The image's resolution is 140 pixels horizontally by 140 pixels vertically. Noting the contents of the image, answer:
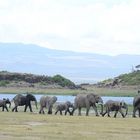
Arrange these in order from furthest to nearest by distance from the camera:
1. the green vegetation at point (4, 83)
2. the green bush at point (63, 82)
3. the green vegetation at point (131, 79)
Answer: the green bush at point (63, 82), the green vegetation at point (131, 79), the green vegetation at point (4, 83)

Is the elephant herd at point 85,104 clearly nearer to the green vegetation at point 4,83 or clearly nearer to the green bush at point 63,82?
the green vegetation at point 4,83

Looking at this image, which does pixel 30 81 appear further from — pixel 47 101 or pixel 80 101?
pixel 80 101

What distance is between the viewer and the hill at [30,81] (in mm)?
129875

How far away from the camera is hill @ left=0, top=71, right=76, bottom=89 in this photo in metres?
130

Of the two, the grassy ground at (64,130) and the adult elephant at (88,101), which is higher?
the adult elephant at (88,101)

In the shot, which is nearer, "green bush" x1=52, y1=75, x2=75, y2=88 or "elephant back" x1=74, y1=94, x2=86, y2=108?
"elephant back" x1=74, y1=94, x2=86, y2=108

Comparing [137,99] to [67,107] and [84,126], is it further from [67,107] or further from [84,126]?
[84,126]

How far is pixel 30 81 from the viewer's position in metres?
134

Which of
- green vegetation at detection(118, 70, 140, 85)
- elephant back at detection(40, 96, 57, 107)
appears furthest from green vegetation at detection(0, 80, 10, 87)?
elephant back at detection(40, 96, 57, 107)

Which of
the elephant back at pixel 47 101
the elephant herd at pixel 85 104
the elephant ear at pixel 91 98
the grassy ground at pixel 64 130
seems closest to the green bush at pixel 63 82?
the elephant herd at pixel 85 104

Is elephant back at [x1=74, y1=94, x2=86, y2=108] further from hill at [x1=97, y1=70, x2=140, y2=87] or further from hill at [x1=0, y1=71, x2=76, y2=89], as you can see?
hill at [x1=97, y1=70, x2=140, y2=87]

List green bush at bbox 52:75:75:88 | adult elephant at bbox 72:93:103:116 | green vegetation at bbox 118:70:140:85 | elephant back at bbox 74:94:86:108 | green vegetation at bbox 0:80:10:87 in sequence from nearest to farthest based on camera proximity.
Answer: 1. adult elephant at bbox 72:93:103:116
2. elephant back at bbox 74:94:86:108
3. green vegetation at bbox 0:80:10:87
4. green vegetation at bbox 118:70:140:85
5. green bush at bbox 52:75:75:88

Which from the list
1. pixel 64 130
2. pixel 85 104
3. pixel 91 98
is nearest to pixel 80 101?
pixel 85 104

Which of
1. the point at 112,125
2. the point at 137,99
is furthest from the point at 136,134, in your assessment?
the point at 137,99
